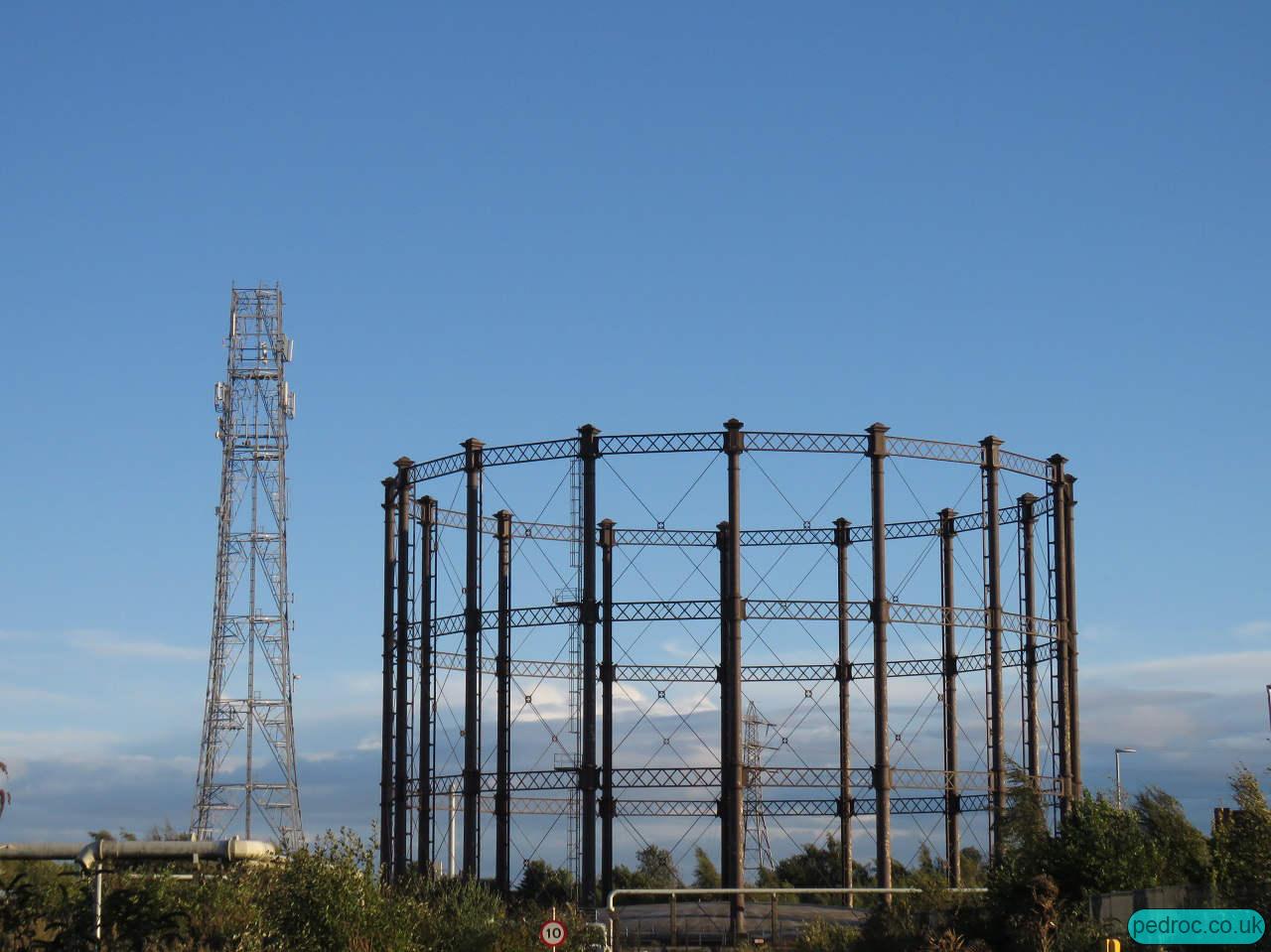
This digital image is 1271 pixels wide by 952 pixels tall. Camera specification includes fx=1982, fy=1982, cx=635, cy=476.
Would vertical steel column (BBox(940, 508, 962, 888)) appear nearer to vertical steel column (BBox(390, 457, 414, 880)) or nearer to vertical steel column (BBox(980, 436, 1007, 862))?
vertical steel column (BBox(980, 436, 1007, 862))

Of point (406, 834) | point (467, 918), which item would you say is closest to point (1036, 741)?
point (406, 834)

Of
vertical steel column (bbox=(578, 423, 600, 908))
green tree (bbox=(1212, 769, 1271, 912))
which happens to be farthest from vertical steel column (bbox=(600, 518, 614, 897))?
green tree (bbox=(1212, 769, 1271, 912))

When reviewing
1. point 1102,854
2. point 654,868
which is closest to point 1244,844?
point 1102,854

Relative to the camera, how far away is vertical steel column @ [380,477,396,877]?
5094cm

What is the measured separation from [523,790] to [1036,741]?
1278 centimetres

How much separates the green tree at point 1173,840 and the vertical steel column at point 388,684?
71.3ft

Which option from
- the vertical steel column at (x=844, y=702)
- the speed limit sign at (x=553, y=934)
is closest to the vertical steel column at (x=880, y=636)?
the vertical steel column at (x=844, y=702)

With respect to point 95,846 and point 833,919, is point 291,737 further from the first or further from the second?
point 95,846

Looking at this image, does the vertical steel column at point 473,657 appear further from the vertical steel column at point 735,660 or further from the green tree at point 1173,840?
the green tree at point 1173,840

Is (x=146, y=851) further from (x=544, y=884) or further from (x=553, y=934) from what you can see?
(x=544, y=884)

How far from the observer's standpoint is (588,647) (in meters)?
46.8

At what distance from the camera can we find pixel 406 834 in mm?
50250

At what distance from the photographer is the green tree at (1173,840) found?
1238 inches

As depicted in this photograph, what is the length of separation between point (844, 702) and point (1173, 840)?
19474 mm
